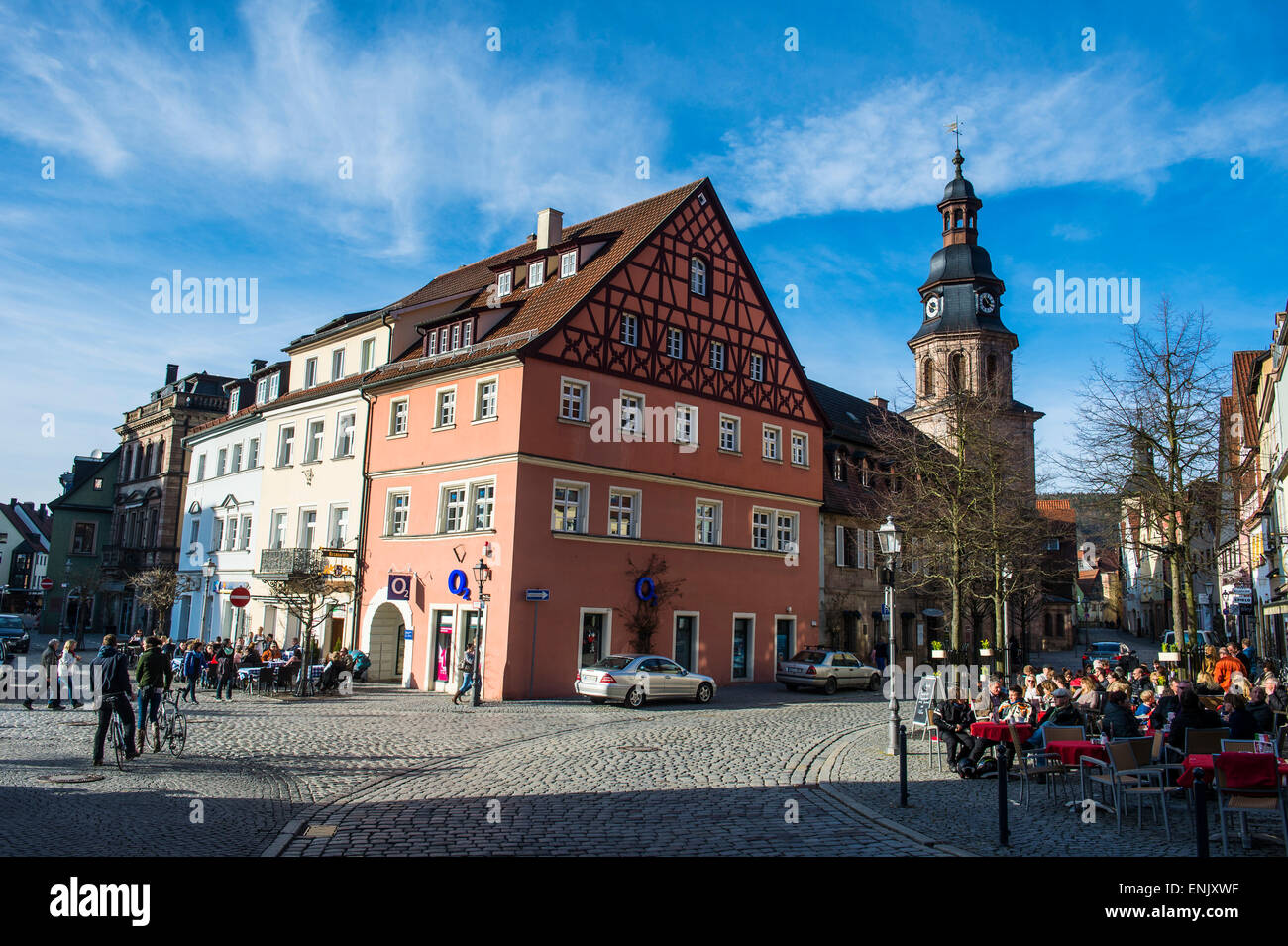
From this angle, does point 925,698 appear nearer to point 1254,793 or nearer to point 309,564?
point 1254,793

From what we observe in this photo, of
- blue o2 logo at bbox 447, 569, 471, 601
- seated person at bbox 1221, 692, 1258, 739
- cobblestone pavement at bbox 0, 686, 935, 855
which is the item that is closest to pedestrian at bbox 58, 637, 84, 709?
cobblestone pavement at bbox 0, 686, 935, 855

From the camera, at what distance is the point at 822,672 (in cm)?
2891

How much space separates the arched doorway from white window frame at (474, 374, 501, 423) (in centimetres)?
678

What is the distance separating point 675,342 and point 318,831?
22.9 m

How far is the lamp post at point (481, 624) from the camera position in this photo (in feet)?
74.5

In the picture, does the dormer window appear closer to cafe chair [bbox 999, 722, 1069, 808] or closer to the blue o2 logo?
the blue o2 logo

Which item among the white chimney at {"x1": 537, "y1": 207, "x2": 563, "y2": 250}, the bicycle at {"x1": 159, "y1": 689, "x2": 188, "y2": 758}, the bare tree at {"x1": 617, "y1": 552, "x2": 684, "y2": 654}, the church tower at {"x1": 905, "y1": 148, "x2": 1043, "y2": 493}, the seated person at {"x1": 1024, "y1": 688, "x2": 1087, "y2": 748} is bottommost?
the bicycle at {"x1": 159, "y1": 689, "x2": 188, "y2": 758}

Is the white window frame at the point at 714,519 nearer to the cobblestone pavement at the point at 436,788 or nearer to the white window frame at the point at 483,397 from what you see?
the white window frame at the point at 483,397

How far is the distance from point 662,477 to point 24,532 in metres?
88.8

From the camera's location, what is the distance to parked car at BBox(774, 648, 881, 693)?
28938 millimetres

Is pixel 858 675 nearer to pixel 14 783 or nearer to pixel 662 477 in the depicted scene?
pixel 662 477

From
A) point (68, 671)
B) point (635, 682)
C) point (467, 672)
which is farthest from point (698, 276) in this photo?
point (68, 671)

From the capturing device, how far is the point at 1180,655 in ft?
72.5
